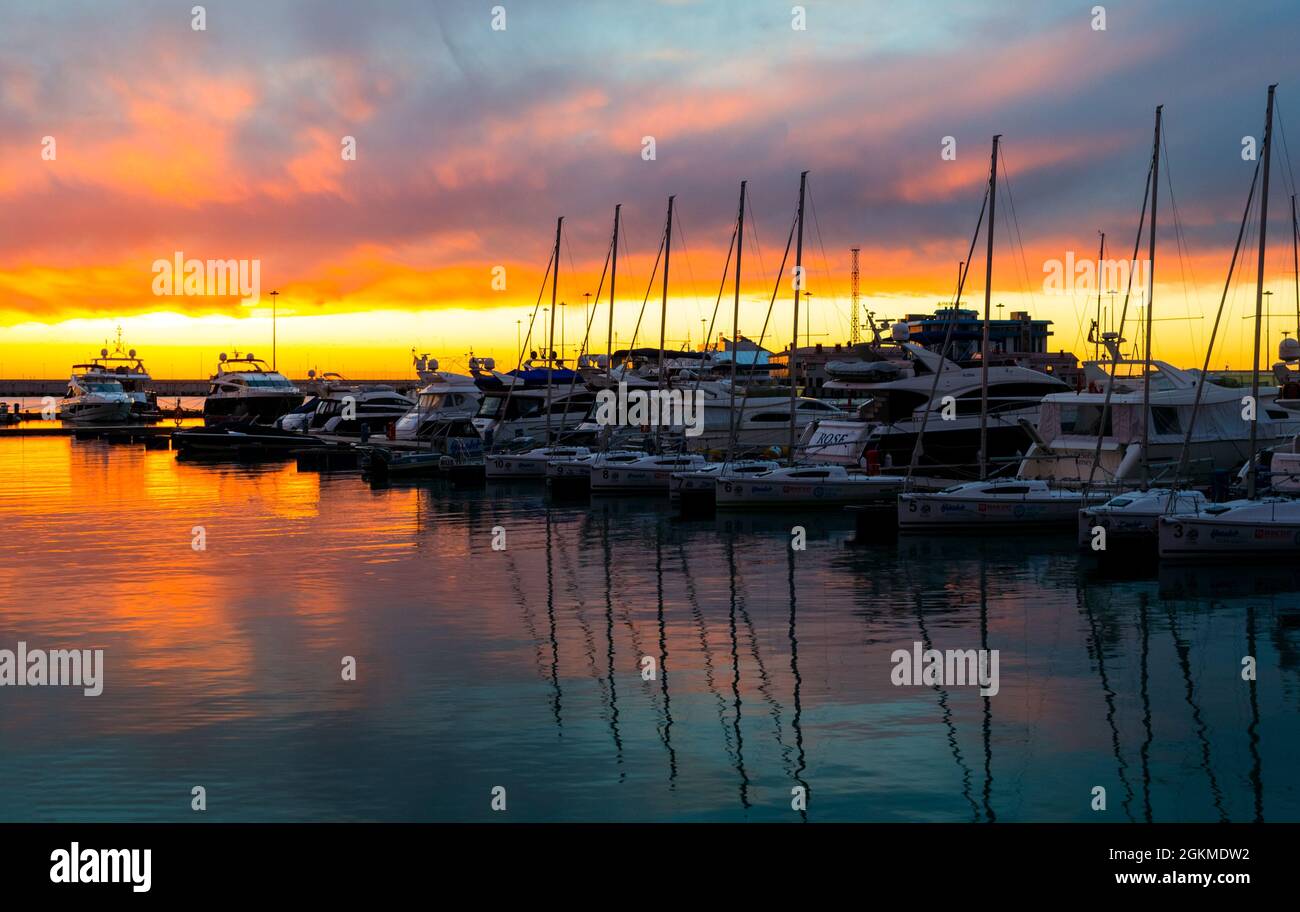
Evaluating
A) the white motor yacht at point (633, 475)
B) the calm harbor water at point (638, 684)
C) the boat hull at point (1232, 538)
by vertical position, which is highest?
the white motor yacht at point (633, 475)

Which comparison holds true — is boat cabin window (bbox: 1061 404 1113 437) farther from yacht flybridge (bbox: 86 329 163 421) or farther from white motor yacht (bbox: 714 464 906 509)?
yacht flybridge (bbox: 86 329 163 421)

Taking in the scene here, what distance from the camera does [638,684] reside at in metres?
23.6

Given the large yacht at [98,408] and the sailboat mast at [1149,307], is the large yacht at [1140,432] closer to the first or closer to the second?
the sailboat mast at [1149,307]

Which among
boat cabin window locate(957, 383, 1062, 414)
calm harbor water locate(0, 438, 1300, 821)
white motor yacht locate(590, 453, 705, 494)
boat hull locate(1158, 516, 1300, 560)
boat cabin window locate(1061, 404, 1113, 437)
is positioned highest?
boat cabin window locate(957, 383, 1062, 414)

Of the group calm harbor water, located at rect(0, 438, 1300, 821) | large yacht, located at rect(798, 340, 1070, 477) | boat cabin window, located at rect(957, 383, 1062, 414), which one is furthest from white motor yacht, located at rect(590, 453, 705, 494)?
calm harbor water, located at rect(0, 438, 1300, 821)

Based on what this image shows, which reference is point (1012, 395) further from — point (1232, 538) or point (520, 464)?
point (1232, 538)

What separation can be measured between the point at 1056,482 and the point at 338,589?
75.1 ft

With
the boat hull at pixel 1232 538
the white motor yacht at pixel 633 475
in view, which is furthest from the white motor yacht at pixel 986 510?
the white motor yacht at pixel 633 475

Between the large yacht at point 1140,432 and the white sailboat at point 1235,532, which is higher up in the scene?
the large yacht at point 1140,432

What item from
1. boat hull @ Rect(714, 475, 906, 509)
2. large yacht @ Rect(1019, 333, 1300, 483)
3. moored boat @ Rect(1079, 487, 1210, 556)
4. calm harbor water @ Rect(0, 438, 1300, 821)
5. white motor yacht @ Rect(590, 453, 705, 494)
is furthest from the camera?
white motor yacht @ Rect(590, 453, 705, 494)

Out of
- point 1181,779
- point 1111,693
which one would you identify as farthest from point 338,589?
point 1181,779

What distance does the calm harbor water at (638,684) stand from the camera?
17.6 m

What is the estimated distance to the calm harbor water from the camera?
57.6 ft
